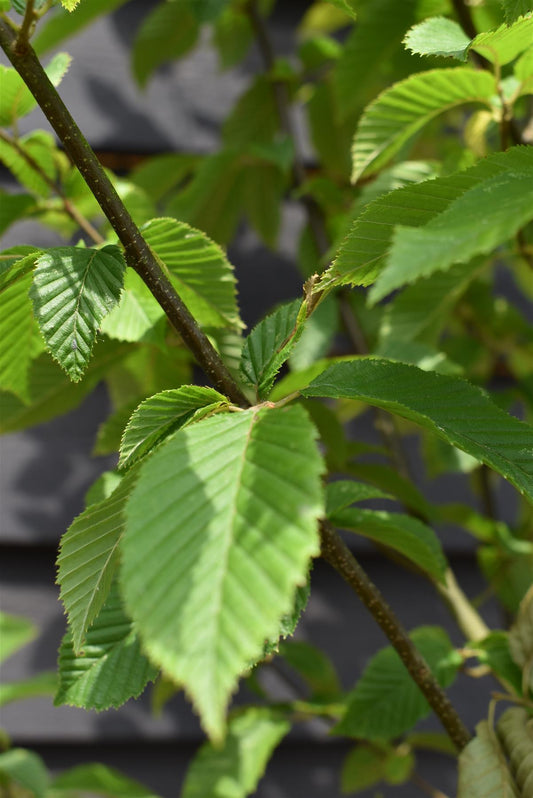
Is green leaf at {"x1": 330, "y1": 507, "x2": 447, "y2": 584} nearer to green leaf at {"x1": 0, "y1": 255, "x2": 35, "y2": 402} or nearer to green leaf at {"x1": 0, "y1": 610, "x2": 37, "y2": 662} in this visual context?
green leaf at {"x1": 0, "y1": 255, "x2": 35, "y2": 402}

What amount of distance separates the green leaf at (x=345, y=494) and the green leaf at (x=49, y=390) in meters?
0.20

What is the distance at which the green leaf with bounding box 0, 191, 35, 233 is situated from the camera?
1.71 ft

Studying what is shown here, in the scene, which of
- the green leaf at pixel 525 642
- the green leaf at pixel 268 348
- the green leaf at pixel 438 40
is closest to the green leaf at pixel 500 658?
the green leaf at pixel 525 642

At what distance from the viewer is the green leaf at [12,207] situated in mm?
521

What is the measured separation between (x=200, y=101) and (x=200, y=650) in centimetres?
102

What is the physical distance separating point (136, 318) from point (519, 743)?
1.09 ft

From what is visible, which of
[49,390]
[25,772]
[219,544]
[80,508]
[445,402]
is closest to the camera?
[219,544]

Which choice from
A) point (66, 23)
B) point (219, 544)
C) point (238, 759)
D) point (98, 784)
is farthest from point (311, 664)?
point (66, 23)

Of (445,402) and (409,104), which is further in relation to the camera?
(409,104)

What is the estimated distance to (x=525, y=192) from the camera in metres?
0.25

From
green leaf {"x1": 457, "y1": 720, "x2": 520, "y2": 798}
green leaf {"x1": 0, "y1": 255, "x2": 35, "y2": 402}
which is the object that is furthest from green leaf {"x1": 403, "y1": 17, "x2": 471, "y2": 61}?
green leaf {"x1": 457, "y1": 720, "x2": 520, "y2": 798}

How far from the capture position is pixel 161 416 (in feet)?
1.02

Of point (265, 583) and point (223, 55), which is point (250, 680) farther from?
point (223, 55)

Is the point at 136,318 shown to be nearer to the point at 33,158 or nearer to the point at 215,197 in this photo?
the point at 33,158
